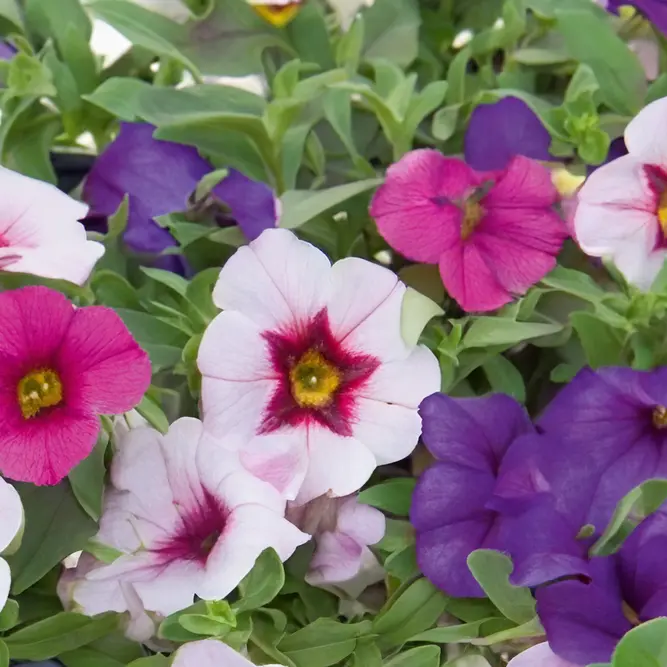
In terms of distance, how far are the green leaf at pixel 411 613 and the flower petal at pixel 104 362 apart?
0.40 feet

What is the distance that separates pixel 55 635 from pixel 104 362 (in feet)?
0.34

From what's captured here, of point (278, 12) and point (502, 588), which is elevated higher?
point (278, 12)

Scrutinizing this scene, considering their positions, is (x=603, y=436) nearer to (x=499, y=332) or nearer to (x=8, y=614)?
(x=499, y=332)

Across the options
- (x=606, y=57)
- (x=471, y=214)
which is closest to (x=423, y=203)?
(x=471, y=214)

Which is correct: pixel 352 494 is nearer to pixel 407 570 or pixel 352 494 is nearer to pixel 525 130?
pixel 407 570

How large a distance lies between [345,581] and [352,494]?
0.11 ft

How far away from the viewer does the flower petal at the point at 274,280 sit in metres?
0.30

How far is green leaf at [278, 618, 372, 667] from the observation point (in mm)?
299

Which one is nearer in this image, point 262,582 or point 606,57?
point 262,582

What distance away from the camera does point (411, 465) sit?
0.35m

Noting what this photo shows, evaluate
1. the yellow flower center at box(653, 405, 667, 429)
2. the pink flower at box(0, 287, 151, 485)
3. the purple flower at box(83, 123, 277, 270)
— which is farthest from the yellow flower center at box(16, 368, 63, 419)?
the yellow flower center at box(653, 405, 667, 429)

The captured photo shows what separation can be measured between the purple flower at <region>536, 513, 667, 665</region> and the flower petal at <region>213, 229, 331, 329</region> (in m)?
0.13

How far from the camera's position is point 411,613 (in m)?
0.31

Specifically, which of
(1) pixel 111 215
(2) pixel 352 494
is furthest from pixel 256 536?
(1) pixel 111 215
